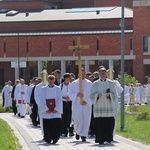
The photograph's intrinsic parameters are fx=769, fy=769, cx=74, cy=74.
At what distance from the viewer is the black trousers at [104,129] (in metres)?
20.5

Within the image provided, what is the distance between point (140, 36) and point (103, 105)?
7210cm

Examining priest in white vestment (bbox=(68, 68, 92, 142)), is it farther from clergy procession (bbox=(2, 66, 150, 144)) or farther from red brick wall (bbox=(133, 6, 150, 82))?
red brick wall (bbox=(133, 6, 150, 82))

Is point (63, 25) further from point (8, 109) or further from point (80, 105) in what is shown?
point (80, 105)

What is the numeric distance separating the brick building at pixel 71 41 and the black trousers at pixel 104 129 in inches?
2654

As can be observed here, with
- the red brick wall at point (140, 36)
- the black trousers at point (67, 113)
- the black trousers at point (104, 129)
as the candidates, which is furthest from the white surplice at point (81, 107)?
the red brick wall at point (140, 36)

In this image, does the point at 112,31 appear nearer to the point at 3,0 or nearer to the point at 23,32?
the point at 23,32

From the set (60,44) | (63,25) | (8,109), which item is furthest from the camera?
(63,25)

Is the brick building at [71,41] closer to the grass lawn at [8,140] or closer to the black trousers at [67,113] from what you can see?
the grass lawn at [8,140]

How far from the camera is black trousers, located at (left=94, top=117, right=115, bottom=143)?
20500 millimetres

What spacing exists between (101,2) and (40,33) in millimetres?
19270

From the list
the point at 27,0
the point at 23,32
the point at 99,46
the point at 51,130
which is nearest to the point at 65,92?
the point at 51,130

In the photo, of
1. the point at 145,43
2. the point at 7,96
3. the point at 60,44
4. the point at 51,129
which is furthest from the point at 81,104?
the point at 60,44

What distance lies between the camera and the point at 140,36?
92.1 m

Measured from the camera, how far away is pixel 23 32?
10138 centimetres
